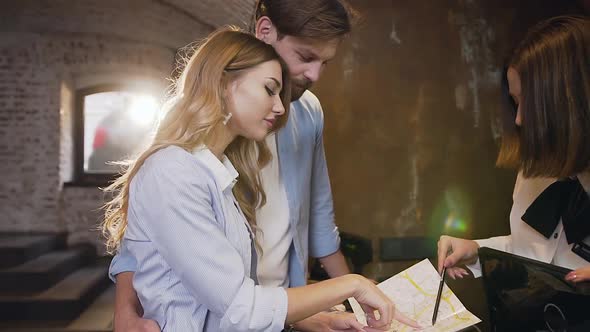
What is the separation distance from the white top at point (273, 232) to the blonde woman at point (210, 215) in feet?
0.43

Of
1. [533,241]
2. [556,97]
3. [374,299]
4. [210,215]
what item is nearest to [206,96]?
[210,215]

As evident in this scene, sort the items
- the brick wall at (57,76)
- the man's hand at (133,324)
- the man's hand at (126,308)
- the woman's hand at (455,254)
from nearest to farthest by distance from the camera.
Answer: the man's hand at (133,324) < the man's hand at (126,308) < the woman's hand at (455,254) < the brick wall at (57,76)

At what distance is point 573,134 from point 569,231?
26 cm

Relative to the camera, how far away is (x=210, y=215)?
3.29ft

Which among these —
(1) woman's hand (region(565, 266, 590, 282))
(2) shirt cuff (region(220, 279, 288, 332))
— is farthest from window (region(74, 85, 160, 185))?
(1) woman's hand (region(565, 266, 590, 282))

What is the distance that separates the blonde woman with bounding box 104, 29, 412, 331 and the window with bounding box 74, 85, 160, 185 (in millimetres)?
808

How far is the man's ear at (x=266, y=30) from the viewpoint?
4.63ft

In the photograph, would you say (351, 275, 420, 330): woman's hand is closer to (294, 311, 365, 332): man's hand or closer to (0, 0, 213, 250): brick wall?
(294, 311, 365, 332): man's hand

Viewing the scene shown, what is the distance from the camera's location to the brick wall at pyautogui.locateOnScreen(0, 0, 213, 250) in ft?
5.98

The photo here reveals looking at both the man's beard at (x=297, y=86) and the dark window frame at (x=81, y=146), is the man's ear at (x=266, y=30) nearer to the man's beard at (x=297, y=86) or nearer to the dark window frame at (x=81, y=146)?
the man's beard at (x=297, y=86)

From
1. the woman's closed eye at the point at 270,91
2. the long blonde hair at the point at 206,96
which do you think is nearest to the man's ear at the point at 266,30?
the long blonde hair at the point at 206,96

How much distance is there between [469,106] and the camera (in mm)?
2906

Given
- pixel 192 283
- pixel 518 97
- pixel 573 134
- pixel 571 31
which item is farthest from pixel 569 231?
pixel 192 283

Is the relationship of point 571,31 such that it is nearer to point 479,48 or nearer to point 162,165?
point 162,165
